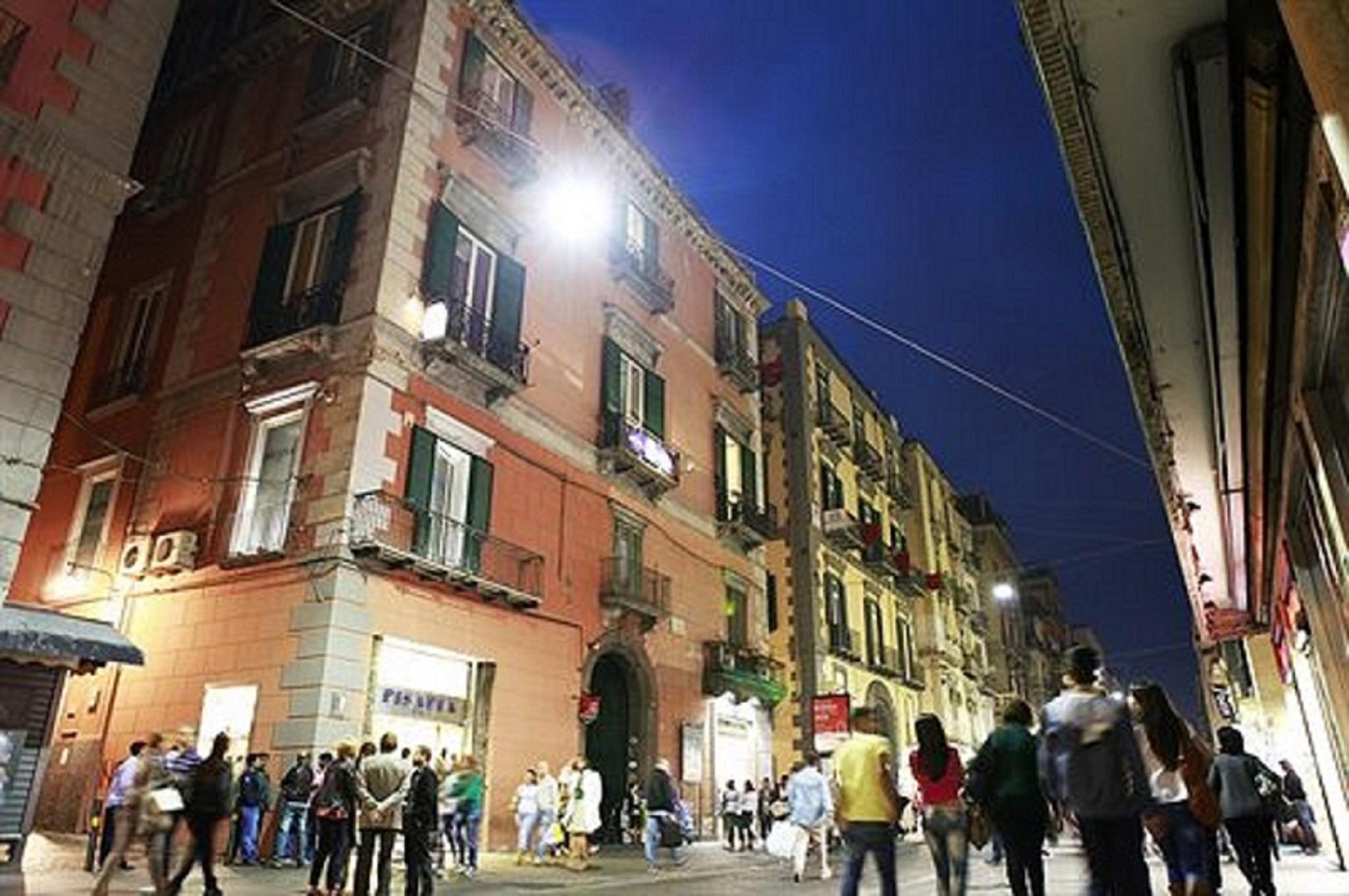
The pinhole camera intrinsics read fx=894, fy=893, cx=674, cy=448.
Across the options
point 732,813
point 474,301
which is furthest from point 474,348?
point 732,813

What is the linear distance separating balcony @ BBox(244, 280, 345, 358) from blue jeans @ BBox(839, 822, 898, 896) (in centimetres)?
1162

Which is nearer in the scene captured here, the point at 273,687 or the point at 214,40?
the point at 273,687

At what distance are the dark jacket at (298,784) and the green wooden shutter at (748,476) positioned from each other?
15.0 metres

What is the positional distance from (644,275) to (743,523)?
7.03 m

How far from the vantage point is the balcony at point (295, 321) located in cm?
1470

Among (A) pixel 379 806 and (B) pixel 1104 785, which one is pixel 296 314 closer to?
(A) pixel 379 806

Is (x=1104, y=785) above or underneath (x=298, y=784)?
underneath

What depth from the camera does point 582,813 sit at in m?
13.8

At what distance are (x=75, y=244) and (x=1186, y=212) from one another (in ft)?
40.1

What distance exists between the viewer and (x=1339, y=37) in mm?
2723

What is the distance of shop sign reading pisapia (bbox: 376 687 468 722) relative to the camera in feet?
44.8

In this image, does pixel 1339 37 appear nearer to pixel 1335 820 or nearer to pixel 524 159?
pixel 1335 820

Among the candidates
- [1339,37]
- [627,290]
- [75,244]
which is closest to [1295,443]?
[1339,37]

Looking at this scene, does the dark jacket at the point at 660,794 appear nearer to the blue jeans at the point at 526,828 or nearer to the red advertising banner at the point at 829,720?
the blue jeans at the point at 526,828
